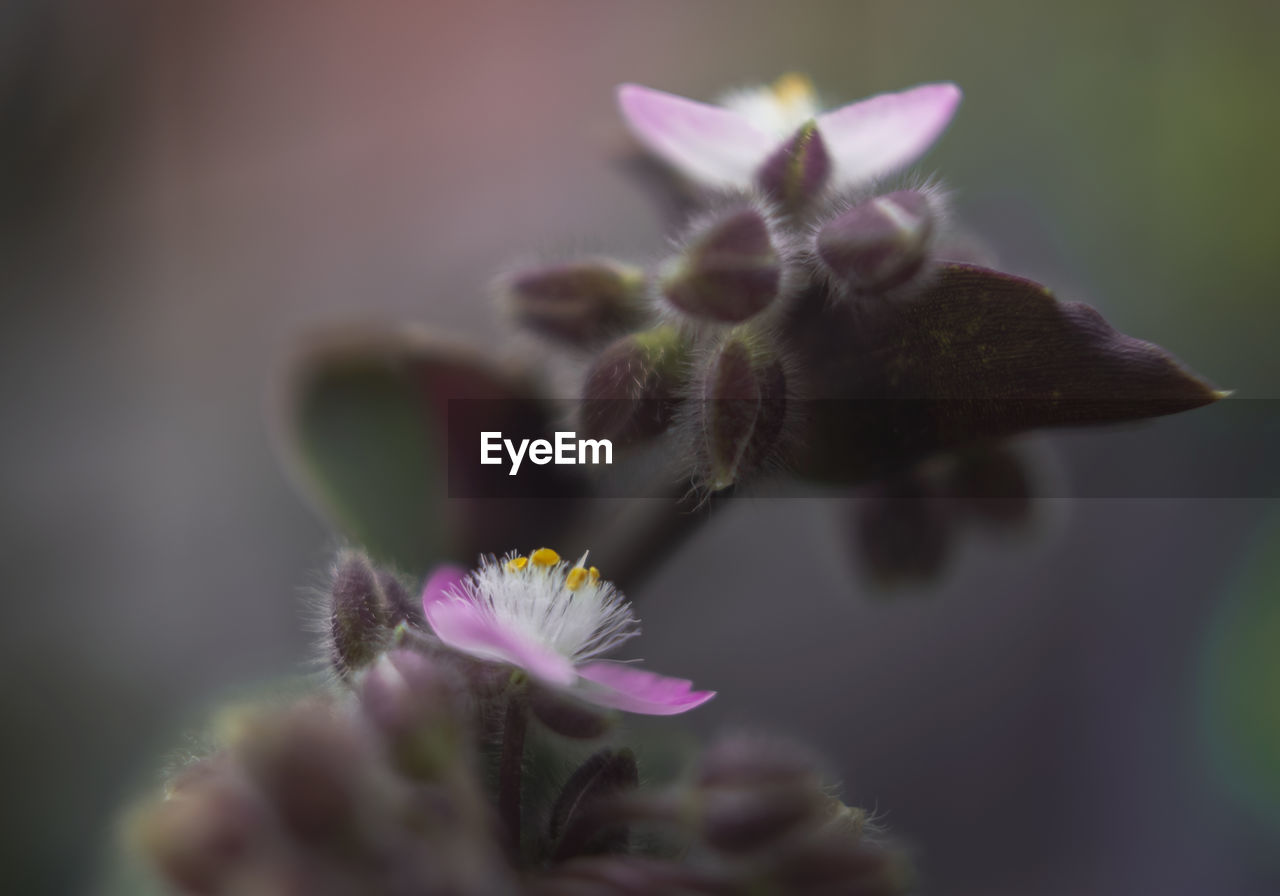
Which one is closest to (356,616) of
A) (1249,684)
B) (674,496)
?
(674,496)

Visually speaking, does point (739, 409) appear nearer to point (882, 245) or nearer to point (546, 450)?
point (882, 245)

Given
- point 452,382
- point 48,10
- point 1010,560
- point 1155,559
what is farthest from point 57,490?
point 1155,559

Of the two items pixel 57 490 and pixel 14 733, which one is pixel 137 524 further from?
pixel 14 733

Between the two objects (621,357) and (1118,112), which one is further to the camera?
(1118,112)

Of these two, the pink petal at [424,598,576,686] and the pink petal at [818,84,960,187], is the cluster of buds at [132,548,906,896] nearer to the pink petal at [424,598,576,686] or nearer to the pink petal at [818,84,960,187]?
the pink petal at [424,598,576,686]

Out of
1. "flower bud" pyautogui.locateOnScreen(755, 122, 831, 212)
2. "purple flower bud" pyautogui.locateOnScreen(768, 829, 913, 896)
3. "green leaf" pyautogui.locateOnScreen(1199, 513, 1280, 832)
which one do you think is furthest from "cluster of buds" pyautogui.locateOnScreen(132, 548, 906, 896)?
"green leaf" pyautogui.locateOnScreen(1199, 513, 1280, 832)

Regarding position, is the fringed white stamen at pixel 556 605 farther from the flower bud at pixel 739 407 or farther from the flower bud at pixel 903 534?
the flower bud at pixel 903 534

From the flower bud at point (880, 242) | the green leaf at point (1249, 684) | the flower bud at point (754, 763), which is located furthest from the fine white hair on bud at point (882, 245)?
the green leaf at point (1249, 684)
